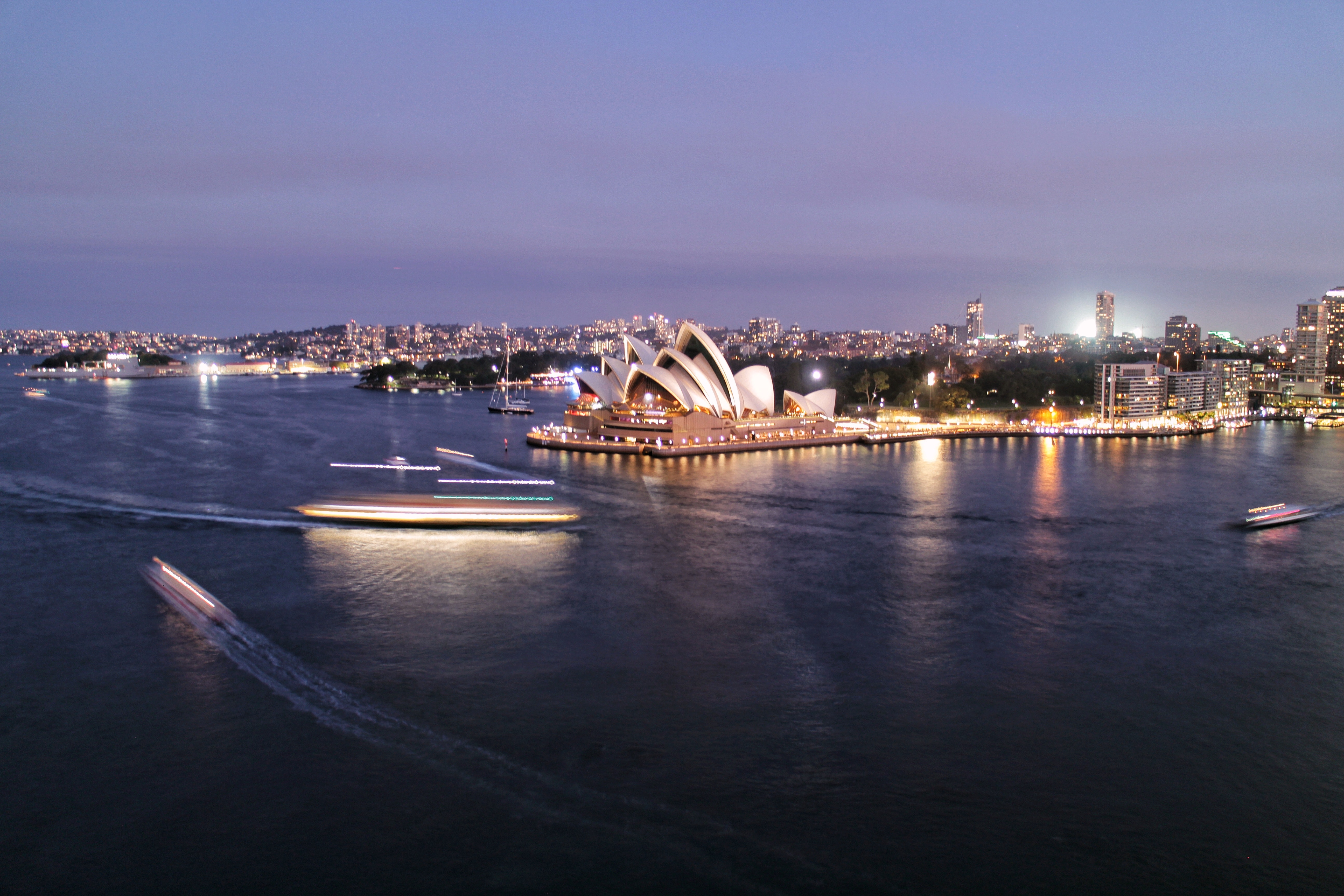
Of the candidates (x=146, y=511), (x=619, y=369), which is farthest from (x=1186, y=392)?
(x=146, y=511)

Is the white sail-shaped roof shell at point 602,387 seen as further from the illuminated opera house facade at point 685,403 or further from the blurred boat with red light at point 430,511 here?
the blurred boat with red light at point 430,511

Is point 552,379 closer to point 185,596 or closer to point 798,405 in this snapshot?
point 798,405

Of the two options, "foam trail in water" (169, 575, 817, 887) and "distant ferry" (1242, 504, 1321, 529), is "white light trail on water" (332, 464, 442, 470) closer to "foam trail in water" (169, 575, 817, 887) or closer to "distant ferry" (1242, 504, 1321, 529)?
"foam trail in water" (169, 575, 817, 887)

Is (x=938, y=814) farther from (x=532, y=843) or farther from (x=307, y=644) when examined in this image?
(x=307, y=644)

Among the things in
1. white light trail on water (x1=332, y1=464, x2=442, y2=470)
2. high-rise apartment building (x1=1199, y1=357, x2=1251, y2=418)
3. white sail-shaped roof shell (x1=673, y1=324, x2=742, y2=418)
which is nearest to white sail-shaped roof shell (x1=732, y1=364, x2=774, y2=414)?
white sail-shaped roof shell (x1=673, y1=324, x2=742, y2=418)

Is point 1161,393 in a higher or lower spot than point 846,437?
higher
